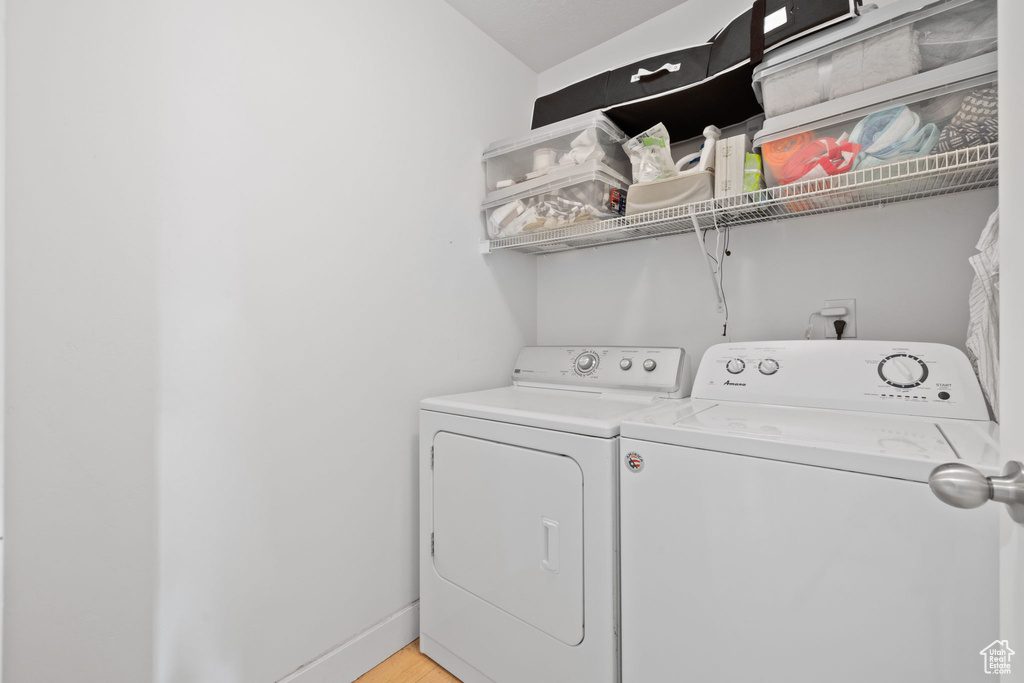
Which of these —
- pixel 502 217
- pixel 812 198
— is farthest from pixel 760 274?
pixel 502 217

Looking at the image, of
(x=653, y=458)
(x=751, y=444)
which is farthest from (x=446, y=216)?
(x=751, y=444)

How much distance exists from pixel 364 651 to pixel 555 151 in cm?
182

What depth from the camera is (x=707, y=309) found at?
171 cm

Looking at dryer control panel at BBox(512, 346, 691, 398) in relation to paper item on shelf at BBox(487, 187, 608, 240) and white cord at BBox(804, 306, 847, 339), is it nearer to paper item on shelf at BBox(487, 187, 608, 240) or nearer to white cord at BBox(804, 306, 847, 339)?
white cord at BBox(804, 306, 847, 339)

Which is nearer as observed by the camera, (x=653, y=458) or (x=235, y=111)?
(x=653, y=458)

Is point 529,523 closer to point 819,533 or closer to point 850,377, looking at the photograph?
point 819,533

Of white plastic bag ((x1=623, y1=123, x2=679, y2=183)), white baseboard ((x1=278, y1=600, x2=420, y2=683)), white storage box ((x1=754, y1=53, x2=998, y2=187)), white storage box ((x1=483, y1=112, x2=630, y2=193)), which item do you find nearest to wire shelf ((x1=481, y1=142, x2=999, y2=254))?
white storage box ((x1=754, y1=53, x2=998, y2=187))

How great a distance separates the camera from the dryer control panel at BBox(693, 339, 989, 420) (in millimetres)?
1062

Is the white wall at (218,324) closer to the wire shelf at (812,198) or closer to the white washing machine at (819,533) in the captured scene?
the wire shelf at (812,198)

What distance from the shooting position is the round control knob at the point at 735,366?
138cm

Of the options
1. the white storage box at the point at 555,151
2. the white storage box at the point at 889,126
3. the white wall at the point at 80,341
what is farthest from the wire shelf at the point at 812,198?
the white wall at the point at 80,341

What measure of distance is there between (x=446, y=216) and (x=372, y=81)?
0.49 metres

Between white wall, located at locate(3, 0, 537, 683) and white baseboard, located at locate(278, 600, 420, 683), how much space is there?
33 millimetres

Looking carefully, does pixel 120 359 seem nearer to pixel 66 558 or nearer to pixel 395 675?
pixel 66 558
